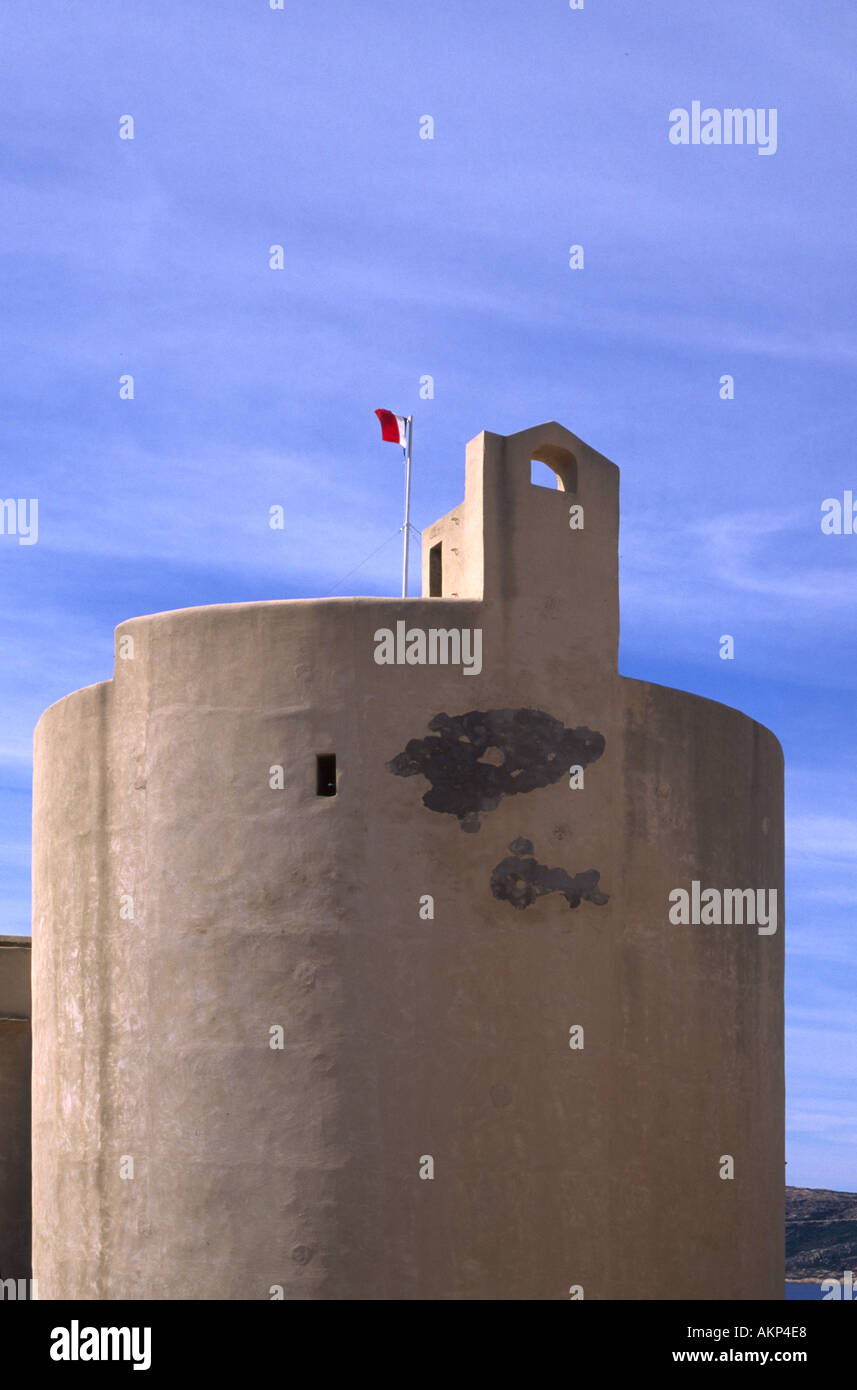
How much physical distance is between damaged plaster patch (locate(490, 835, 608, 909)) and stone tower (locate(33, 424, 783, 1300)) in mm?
24

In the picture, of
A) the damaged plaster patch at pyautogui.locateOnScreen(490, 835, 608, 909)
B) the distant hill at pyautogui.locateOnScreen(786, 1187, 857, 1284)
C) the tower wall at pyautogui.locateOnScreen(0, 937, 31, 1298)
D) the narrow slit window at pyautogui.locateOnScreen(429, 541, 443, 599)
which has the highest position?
the narrow slit window at pyautogui.locateOnScreen(429, 541, 443, 599)

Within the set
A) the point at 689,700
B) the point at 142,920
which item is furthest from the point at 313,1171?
the point at 689,700

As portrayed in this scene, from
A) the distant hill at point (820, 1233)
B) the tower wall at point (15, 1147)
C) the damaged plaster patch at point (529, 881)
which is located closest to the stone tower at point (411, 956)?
the damaged plaster patch at point (529, 881)

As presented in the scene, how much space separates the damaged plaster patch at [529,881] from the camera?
17.0 m

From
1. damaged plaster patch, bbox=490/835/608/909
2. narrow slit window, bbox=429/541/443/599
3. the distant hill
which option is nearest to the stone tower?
damaged plaster patch, bbox=490/835/608/909

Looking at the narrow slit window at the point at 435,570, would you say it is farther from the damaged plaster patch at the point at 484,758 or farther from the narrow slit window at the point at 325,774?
the narrow slit window at the point at 325,774

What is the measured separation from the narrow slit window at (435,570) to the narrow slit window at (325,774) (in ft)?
9.01

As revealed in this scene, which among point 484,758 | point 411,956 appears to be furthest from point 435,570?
point 411,956

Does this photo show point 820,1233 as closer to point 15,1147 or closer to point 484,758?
point 15,1147

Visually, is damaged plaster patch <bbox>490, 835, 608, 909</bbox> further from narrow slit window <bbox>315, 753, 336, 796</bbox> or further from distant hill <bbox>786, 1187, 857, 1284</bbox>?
distant hill <bbox>786, 1187, 857, 1284</bbox>

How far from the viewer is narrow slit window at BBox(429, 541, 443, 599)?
19047 mm

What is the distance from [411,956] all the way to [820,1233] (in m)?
57.5

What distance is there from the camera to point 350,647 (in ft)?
56.0
